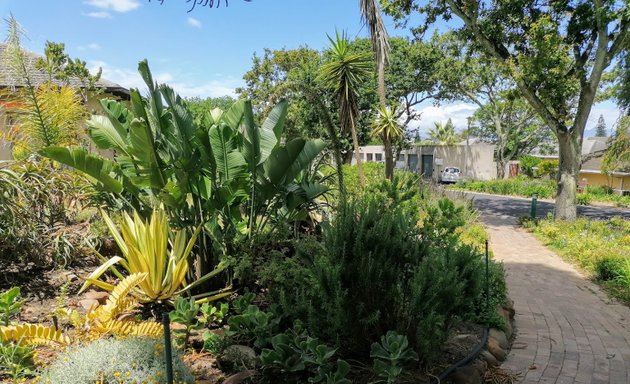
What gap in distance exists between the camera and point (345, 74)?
941 cm

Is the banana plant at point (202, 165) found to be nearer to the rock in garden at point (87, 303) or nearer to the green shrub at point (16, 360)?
the rock in garden at point (87, 303)

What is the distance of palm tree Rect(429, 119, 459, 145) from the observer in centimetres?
5552

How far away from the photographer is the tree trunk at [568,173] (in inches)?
535

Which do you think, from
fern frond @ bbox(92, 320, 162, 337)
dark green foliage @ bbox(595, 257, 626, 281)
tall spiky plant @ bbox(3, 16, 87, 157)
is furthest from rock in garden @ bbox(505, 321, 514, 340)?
tall spiky plant @ bbox(3, 16, 87, 157)

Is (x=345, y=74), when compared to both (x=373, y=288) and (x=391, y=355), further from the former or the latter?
(x=391, y=355)

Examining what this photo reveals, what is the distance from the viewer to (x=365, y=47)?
2722 cm

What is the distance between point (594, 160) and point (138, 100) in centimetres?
3940

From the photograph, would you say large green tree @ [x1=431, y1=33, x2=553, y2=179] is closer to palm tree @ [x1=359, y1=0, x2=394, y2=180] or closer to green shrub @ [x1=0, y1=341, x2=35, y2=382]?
palm tree @ [x1=359, y1=0, x2=394, y2=180]

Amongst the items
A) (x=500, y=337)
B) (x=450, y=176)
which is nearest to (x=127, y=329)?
(x=500, y=337)

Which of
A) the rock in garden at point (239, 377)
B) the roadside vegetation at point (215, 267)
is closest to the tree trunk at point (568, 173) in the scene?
the roadside vegetation at point (215, 267)

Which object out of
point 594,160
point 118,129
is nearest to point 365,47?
point 594,160

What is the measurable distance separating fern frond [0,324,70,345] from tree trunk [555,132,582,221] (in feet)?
47.2

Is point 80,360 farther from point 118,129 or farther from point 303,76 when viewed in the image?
point 303,76

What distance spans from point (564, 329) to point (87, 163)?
5.64 m
